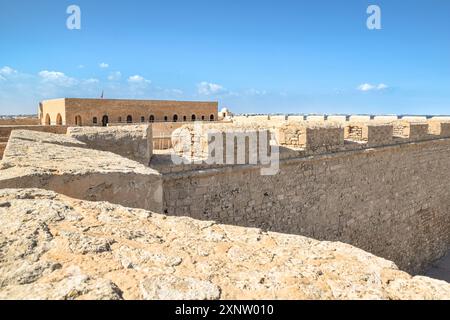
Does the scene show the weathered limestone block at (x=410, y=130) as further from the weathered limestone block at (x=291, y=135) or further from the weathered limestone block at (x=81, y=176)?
the weathered limestone block at (x=81, y=176)

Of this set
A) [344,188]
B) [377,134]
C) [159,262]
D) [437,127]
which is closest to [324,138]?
[344,188]

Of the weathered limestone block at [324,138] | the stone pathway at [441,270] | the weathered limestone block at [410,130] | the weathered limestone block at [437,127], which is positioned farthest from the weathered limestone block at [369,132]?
the stone pathway at [441,270]

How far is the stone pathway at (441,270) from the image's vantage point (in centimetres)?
1038

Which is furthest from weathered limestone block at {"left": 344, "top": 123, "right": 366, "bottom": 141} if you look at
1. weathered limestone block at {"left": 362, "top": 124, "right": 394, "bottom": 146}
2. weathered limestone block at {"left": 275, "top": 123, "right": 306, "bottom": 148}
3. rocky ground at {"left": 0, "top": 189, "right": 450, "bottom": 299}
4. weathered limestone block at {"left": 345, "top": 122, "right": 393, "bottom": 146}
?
rocky ground at {"left": 0, "top": 189, "right": 450, "bottom": 299}

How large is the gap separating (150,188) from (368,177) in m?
6.71

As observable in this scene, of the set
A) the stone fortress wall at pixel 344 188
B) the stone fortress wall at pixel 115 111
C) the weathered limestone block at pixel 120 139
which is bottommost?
the stone fortress wall at pixel 344 188

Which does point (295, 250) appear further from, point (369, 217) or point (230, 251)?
point (369, 217)

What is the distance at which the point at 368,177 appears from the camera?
351 inches

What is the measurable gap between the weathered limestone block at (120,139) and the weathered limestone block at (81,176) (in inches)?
38.1

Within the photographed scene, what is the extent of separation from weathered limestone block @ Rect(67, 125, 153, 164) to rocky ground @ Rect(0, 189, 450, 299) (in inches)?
92.4

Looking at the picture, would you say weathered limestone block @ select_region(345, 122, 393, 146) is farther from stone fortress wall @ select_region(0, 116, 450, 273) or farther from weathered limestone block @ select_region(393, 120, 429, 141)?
weathered limestone block @ select_region(393, 120, 429, 141)

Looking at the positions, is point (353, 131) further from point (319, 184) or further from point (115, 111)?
point (115, 111)
